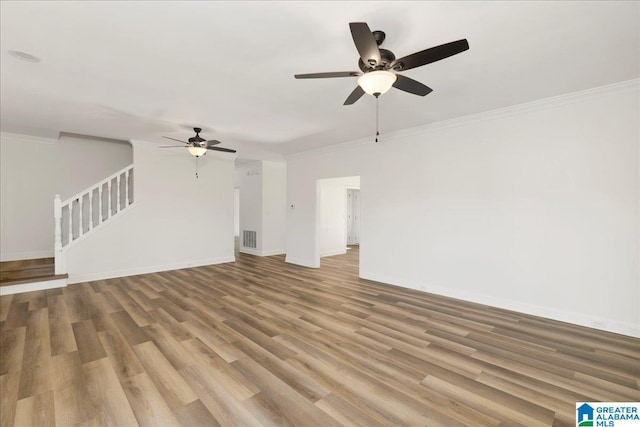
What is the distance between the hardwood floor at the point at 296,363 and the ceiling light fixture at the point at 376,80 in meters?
2.41

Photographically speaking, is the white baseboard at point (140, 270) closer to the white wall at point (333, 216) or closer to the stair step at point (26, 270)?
the stair step at point (26, 270)

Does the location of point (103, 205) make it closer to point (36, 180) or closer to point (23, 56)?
point (36, 180)

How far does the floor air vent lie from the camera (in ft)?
28.1

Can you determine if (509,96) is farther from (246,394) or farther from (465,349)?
(246,394)

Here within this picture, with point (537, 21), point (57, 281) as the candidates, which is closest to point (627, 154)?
point (537, 21)

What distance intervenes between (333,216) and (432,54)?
6.68 metres

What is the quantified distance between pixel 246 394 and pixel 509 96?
439 centimetres

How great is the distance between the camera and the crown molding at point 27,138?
5.54 metres

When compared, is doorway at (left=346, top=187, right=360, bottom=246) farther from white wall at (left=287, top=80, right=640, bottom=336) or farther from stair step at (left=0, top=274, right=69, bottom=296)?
stair step at (left=0, top=274, right=69, bottom=296)

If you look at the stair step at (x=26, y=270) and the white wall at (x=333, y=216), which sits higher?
the white wall at (x=333, y=216)

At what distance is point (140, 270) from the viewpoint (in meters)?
5.91

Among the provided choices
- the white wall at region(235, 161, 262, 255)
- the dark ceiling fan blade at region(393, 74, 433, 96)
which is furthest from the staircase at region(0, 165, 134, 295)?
the dark ceiling fan blade at region(393, 74, 433, 96)

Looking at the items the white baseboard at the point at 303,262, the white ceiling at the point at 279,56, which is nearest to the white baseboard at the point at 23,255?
the white ceiling at the point at 279,56

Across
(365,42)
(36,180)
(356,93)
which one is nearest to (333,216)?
(356,93)
